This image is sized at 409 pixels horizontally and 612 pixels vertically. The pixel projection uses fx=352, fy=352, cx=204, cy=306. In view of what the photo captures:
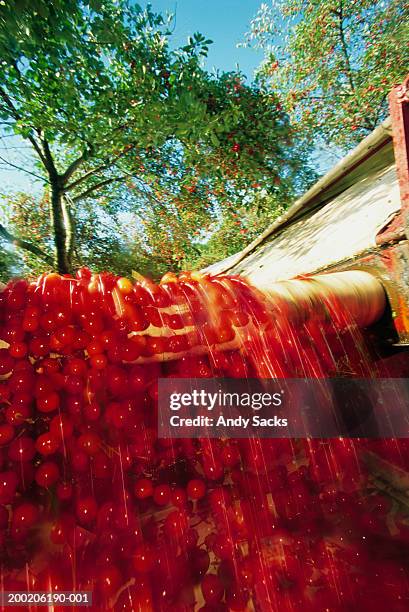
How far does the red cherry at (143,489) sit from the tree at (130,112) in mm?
4201

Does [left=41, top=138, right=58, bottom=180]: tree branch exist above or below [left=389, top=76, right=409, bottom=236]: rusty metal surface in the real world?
above

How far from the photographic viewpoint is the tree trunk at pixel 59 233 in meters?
8.11

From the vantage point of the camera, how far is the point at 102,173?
9680 mm

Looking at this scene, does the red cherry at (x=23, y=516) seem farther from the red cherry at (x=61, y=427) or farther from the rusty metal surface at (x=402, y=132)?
the rusty metal surface at (x=402, y=132)

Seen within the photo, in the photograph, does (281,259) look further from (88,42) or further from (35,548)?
(88,42)

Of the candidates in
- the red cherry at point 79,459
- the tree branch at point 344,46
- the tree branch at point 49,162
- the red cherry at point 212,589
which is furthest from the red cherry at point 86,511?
the tree branch at point 344,46

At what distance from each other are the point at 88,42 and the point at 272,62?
6533mm

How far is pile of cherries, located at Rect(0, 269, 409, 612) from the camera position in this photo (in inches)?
52.7

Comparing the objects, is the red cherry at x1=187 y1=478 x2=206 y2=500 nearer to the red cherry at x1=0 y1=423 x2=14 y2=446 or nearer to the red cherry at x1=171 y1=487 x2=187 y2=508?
the red cherry at x1=171 y1=487 x2=187 y2=508

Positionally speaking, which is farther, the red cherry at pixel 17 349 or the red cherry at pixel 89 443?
the red cherry at pixel 89 443

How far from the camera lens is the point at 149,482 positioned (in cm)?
168

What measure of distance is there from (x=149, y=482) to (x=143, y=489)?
0.04m

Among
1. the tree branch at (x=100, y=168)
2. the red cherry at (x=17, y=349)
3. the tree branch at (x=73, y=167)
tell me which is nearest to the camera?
the red cherry at (x=17, y=349)

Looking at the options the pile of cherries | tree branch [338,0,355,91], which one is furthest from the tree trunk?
tree branch [338,0,355,91]
